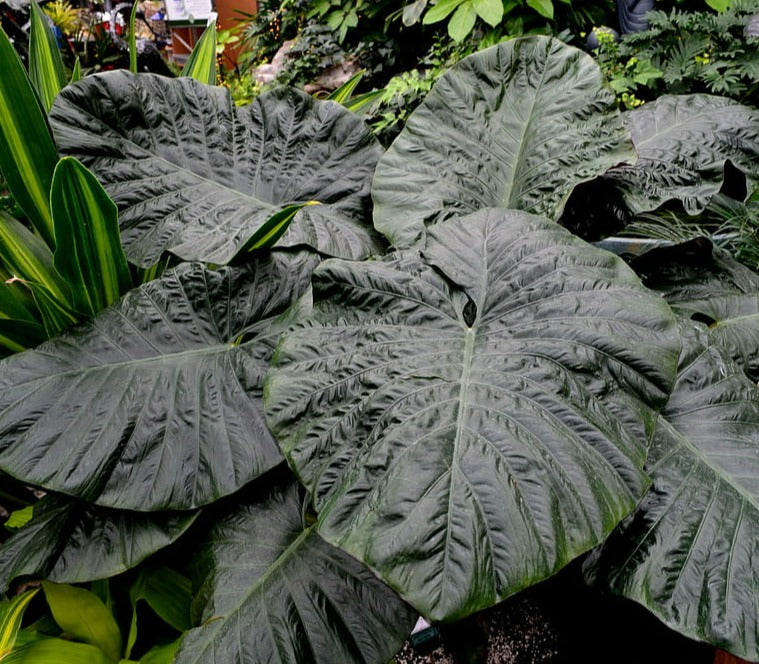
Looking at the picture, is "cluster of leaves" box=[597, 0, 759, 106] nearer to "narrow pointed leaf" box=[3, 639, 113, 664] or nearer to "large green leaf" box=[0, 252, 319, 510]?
"large green leaf" box=[0, 252, 319, 510]

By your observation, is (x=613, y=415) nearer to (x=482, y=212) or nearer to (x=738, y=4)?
(x=482, y=212)

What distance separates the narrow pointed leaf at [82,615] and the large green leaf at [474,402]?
24.0 inches

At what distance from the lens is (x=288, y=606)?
34.0 inches

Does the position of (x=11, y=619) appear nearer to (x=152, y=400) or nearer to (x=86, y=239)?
(x=152, y=400)

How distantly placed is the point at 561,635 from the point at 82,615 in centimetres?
97

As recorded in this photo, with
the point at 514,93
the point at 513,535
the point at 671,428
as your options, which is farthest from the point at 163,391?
the point at 514,93

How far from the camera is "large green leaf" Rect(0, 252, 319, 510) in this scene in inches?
35.3

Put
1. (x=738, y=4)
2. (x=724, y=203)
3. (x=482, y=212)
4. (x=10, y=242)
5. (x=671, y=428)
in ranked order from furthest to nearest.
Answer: (x=738, y=4), (x=724, y=203), (x=10, y=242), (x=482, y=212), (x=671, y=428)

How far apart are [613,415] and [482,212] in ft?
1.43

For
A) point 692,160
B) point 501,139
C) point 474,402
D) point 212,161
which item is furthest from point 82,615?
point 692,160

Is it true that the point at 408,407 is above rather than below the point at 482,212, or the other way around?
below

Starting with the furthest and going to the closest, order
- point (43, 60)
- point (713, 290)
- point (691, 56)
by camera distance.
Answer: point (691, 56) → point (43, 60) → point (713, 290)

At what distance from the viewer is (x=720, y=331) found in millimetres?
1154

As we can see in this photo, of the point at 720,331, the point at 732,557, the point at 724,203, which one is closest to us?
the point at 732,557
